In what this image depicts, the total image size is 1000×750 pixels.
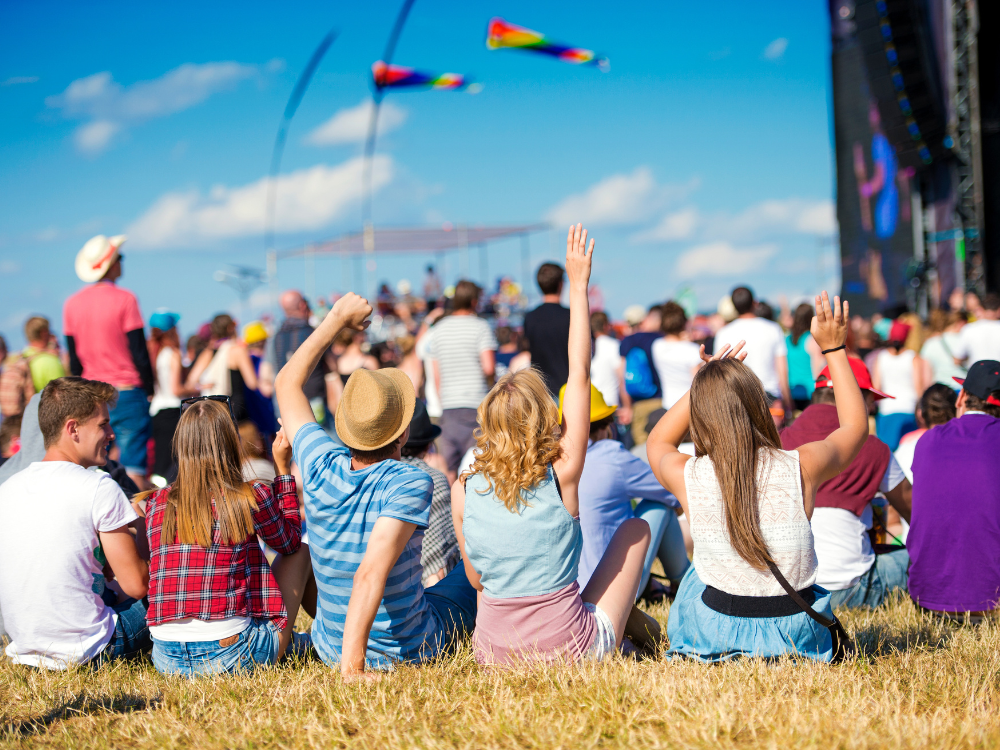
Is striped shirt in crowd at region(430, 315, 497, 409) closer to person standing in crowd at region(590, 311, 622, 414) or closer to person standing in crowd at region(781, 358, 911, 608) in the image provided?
person standing in crowd at region(590, 311, 622, 414)

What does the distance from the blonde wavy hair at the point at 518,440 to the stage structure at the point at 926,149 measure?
12771 mm

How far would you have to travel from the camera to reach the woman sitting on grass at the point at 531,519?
2.73m

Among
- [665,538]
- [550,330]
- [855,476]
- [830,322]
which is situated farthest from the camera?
[550,330]

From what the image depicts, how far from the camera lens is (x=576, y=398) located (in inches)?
111

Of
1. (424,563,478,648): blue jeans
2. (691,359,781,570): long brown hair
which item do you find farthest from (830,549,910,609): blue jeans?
(424,563,478,648): blue jeans

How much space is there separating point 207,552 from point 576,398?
142 centimetres

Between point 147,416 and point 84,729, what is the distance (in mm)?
3098

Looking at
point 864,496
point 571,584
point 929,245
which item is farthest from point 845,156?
point 571,584

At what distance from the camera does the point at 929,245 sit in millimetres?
16078

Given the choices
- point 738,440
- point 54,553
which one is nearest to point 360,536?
point 54,553

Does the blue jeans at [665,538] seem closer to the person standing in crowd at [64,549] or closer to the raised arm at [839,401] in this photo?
the raised arm at [839,401]

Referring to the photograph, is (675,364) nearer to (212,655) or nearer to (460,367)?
(460,367)

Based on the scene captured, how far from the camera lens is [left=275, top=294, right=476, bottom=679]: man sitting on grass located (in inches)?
105

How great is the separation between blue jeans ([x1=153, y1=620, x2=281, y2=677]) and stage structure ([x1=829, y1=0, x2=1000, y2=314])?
1332 centimetres
